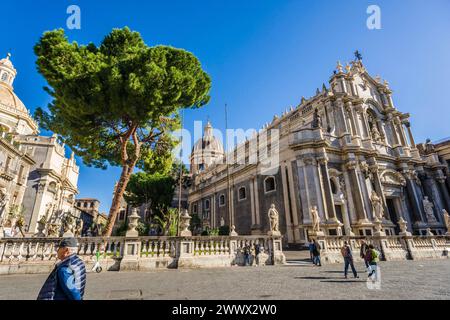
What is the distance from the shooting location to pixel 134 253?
9.25 meters

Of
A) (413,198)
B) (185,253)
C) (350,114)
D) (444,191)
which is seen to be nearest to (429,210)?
(413,198)

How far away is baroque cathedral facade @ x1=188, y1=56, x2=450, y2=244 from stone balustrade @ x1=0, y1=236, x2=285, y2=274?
6767 mm

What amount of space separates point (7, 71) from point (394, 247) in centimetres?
5653

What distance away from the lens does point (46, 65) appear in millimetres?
11320

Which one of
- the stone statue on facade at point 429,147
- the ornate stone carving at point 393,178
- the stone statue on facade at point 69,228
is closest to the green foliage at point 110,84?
the stone statue on facade at point 69,228

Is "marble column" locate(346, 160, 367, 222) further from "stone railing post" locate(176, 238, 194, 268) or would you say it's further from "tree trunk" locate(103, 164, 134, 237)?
"tree trunk" locate(103, 164, 134, 237)

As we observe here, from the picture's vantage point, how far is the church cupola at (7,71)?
3831cm

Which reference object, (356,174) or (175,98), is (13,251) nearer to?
(175,98)

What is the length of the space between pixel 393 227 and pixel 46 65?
27.3m

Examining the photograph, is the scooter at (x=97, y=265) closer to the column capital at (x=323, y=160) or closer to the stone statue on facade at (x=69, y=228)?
the stone statue on facade at (x=69, y=228)

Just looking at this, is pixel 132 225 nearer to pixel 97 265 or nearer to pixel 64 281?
pixel 97 265

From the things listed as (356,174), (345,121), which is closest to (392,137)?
(345,121)

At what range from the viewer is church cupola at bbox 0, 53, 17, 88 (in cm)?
3831

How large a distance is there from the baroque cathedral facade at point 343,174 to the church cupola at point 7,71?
40.0m
